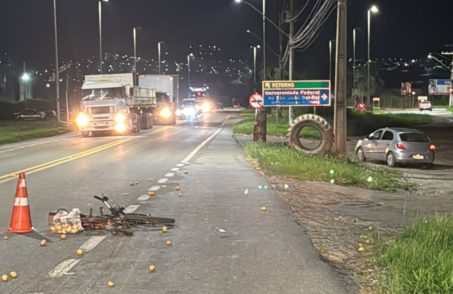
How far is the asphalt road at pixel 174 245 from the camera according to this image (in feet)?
20.2

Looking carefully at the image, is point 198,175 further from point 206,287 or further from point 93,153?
point 206,287

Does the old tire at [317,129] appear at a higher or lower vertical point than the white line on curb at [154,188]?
higher

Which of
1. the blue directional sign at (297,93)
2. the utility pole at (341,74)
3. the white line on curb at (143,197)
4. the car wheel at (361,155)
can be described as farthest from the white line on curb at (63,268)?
the blue directional sign at (297,93)

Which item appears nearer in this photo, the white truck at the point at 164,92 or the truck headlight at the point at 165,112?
the white truck at the point at 164,92

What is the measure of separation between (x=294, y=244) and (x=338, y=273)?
1381mm

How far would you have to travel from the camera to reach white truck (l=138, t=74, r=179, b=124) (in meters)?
51.3

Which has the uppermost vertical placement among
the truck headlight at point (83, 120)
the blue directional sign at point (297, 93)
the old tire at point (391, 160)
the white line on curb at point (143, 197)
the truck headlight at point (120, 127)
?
the blue directional sign at point (297, 93)

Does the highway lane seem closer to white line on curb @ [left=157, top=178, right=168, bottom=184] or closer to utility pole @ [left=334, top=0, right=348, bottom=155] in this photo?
white line on curb @ [left=157, top=178, right=168, bottom=184]

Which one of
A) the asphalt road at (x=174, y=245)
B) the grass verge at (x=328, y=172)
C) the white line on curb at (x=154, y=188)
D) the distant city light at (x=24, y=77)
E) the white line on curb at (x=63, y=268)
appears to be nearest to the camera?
the asphalt road at (x=174, y=245)

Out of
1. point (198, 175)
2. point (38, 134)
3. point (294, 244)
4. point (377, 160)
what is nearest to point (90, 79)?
point (38, 134)

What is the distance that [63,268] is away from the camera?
676 cm

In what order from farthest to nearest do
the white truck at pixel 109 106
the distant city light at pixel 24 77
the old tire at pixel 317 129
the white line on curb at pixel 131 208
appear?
the distant city light at pixel 24 77, the white truck at pixel 109 106, the old tire at pixel 317 129, the white line on curb at pixel 131 208

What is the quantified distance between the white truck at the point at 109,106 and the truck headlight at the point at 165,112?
12589mm

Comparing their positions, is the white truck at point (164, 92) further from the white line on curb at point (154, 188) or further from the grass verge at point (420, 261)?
the grass verge at point (420, 261)
